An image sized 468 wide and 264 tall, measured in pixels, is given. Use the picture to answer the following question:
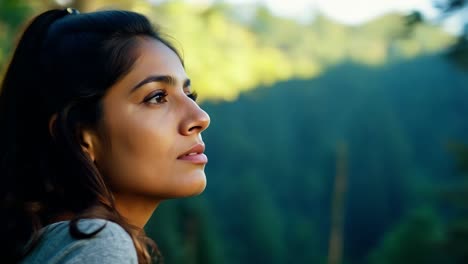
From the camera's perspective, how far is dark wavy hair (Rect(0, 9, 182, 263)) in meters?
1.38

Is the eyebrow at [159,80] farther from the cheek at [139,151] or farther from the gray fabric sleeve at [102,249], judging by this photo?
the gray fabric sleeve at [102,249]

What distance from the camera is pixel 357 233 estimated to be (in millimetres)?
36281

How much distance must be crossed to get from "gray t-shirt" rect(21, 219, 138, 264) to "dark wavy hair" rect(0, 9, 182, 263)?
97 mm

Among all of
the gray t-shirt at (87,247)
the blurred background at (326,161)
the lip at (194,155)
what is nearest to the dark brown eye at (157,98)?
the lip at (194,155)

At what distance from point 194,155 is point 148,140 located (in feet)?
0.33

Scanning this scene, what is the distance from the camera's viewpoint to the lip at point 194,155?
1.44m

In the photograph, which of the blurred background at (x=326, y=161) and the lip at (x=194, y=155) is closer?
the lip at (x=194, y=155)

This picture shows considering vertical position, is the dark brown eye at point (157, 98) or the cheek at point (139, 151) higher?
the dark brown eye at point (157, 98)

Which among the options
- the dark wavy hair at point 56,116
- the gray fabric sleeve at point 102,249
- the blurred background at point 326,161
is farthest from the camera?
the blurred background at point 326,161

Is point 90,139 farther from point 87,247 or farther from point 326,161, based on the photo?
point 326,161

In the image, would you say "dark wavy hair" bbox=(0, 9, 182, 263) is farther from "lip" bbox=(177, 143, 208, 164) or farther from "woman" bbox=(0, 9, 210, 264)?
"lip" bbox=(177, 143, 208, 164)

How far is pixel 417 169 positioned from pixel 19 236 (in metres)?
40.0

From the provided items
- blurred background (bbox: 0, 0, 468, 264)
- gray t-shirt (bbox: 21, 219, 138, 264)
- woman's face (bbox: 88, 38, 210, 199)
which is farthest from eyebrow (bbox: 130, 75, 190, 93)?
blurred background (bbox: 0, 0, 468, 264)

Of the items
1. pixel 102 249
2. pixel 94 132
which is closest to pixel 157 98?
pixel 94 132
